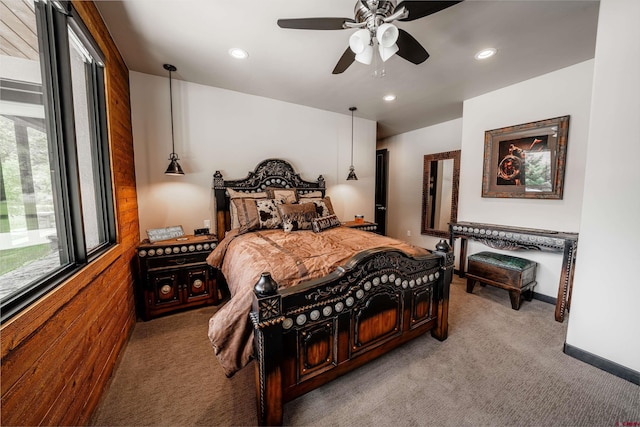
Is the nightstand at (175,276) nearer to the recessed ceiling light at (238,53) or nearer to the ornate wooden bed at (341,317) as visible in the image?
the ornate wooden bed at (341,317)

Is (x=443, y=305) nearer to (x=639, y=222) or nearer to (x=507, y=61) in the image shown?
(x=639, y=222)

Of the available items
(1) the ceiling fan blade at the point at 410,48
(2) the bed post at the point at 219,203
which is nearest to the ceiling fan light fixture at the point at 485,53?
(1) the ceiling fan blade at the point at 410,48

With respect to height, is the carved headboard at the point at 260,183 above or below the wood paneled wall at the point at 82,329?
above

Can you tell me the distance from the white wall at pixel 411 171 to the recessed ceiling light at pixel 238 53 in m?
3.62

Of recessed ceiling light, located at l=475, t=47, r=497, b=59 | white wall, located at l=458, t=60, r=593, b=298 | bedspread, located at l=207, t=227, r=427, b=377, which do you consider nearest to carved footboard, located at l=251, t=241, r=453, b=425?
bedspread, located at l=207, t=227, r=427, b=377

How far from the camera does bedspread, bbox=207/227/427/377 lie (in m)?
1.28

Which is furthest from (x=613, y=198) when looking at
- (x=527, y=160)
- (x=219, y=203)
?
(x=219, y=203)

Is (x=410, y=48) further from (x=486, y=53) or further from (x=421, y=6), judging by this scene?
(x=486, y=53)

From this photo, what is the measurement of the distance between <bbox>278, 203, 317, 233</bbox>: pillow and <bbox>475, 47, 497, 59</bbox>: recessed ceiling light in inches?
93.0

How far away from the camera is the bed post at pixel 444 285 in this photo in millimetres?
1930

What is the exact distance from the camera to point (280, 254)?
182 cm

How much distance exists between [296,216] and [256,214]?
1.60 feet

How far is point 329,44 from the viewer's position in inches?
80.8

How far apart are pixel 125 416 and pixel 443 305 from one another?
2.33 m
